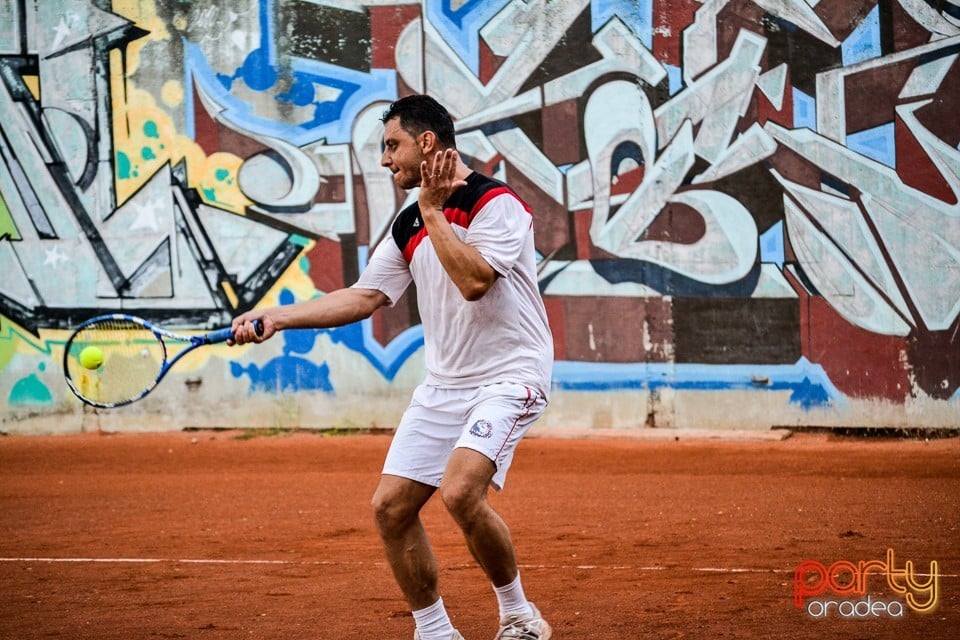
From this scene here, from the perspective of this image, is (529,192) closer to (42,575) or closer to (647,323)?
(647,323)

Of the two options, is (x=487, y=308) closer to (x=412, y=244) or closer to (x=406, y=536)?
(x=412, y=244)

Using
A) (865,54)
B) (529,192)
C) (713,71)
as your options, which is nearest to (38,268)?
(529,192)

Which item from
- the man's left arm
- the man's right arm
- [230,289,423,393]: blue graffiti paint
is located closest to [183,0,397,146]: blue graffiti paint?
[230,289,423,393]: blue graffiti paint

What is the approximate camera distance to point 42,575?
6.65m

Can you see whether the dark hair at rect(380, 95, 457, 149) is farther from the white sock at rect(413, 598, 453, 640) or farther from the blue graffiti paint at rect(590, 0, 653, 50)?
the blue graffiti paint at rect(590, 0, 653, 50)

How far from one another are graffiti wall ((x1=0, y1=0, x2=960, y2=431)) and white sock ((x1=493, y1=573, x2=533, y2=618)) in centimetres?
698

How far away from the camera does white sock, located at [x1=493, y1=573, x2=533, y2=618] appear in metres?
4.86

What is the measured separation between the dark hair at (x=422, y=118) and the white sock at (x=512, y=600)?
5.98ft

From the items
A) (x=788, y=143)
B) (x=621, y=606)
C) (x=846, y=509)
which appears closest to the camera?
(x=621, y=606)

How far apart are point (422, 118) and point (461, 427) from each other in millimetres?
1281

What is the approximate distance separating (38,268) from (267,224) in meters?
2.62

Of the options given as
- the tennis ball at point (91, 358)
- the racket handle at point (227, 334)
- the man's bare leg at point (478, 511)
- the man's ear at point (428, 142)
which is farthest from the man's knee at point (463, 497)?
the tennis ball at point (91, 358)

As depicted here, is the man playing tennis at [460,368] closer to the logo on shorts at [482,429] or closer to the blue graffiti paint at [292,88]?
the logo on shorts at [482,429]

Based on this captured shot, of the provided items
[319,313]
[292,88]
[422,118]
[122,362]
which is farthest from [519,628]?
[122,362]
